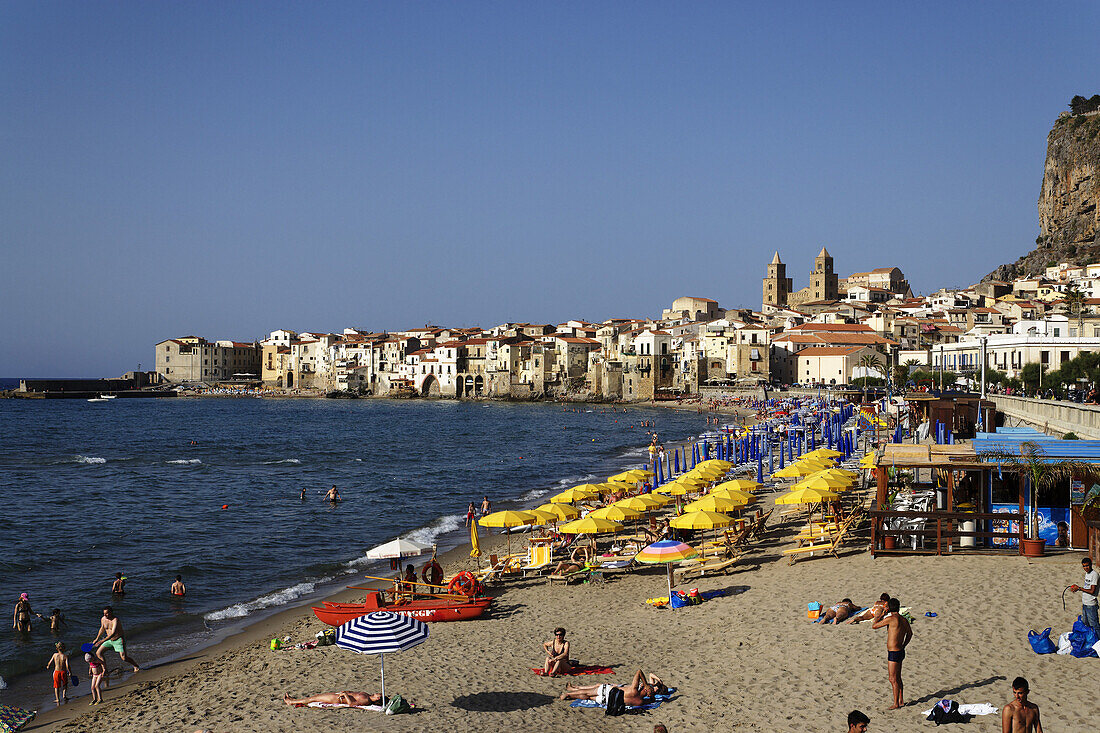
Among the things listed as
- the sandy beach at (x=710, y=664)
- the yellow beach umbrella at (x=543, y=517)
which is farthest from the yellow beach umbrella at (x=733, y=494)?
the yellow beach umbrella at (x=543, y=517)

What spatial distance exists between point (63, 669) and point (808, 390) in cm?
7263

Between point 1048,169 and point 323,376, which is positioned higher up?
point 1048,169

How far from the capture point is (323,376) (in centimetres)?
12525

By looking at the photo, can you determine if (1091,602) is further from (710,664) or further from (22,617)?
(22,617)

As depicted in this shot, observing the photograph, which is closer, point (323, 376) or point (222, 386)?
point (323, 376)

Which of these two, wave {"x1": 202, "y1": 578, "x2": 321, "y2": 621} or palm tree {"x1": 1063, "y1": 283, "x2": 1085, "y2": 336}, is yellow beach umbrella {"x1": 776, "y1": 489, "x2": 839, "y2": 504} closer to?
wave {"x1": 202, "y1": 578, "x2": 321, "y2": 621}

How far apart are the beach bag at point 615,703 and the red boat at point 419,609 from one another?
15.7 ft

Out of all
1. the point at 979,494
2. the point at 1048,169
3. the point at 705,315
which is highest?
the point at 1048,169

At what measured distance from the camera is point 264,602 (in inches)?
647

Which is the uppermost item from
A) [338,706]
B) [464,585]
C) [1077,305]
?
[1077,305]

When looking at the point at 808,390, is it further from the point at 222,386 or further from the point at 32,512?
the point at 222,386

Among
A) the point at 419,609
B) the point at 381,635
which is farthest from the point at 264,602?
the point at 381,635

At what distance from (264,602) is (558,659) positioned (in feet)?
26.5

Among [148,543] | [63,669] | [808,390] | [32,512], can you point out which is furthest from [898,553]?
[808,390]
